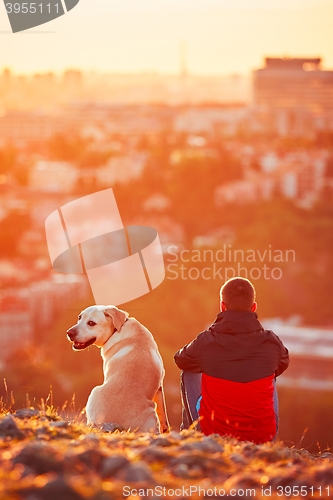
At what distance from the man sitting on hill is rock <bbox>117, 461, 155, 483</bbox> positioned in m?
0.91

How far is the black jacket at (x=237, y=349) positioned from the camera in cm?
271

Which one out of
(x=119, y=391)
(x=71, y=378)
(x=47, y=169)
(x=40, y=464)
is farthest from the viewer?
(x=47, y=169)

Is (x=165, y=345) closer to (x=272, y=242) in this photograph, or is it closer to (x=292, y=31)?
(x=272, y=242)

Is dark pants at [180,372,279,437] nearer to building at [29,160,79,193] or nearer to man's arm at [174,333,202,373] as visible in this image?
man's arm at [174,333,202,373]

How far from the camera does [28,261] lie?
153 feet

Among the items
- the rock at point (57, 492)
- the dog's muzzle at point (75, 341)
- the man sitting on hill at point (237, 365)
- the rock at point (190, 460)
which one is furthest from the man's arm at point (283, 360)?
the rock at point (57, 492)

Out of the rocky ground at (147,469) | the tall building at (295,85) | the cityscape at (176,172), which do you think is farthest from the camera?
the tall building at (295,85)

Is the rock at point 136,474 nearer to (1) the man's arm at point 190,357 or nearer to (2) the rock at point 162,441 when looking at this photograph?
(2) the rock at point 162,441

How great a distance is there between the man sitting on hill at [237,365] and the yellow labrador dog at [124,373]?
19 centimetres

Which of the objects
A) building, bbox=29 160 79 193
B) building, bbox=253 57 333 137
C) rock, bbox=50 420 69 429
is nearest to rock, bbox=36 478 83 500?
rock, bbox=50 420 69 429

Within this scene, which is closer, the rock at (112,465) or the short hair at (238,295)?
the rock at (112,465)

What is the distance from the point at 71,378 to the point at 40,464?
27913 mm

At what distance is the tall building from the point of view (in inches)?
2817

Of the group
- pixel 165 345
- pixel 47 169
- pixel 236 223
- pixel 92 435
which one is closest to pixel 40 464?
pixel 92 435
